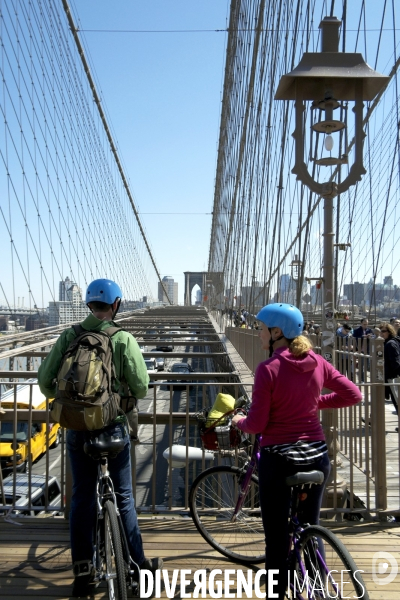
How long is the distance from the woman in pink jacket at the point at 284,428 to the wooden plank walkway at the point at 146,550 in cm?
59

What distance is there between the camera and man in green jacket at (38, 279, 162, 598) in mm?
2223

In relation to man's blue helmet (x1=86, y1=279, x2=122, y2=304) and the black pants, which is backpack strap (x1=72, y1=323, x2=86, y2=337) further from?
the black pants

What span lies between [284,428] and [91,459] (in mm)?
750

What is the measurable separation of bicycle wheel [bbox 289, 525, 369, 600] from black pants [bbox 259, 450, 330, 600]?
6cm

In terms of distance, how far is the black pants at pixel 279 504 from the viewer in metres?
1.94

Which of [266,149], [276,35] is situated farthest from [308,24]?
[266,149]

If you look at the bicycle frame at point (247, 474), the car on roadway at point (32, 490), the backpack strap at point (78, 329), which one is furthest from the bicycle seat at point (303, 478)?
the car on roadway at point (32, 490)

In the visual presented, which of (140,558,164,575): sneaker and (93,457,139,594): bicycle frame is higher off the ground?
(93,457,139,594): bicycle frame

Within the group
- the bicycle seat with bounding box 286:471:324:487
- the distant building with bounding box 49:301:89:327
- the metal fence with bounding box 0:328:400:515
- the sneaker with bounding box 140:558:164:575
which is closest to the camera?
the bicycle seat with bounding box 286:471:324:487

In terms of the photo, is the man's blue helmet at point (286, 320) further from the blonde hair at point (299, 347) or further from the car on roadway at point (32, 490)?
the car on roadway at point (32, 490)

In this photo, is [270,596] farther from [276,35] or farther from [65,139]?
[65,139]

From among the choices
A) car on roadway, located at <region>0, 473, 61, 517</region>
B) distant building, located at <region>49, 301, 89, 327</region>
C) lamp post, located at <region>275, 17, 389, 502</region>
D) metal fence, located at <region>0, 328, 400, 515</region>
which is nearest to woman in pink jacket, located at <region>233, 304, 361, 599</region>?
metal fence, located at <region>0, 328, 400, 515</region>

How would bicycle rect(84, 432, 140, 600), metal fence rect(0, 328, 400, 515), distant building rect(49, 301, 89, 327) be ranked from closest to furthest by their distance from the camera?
bicycle rect(84, 432, 140, 600) < metal fence rect(0, 328, 400, 515) < distant building rect(49, 301, 89, 327)

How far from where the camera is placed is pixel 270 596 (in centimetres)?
203
